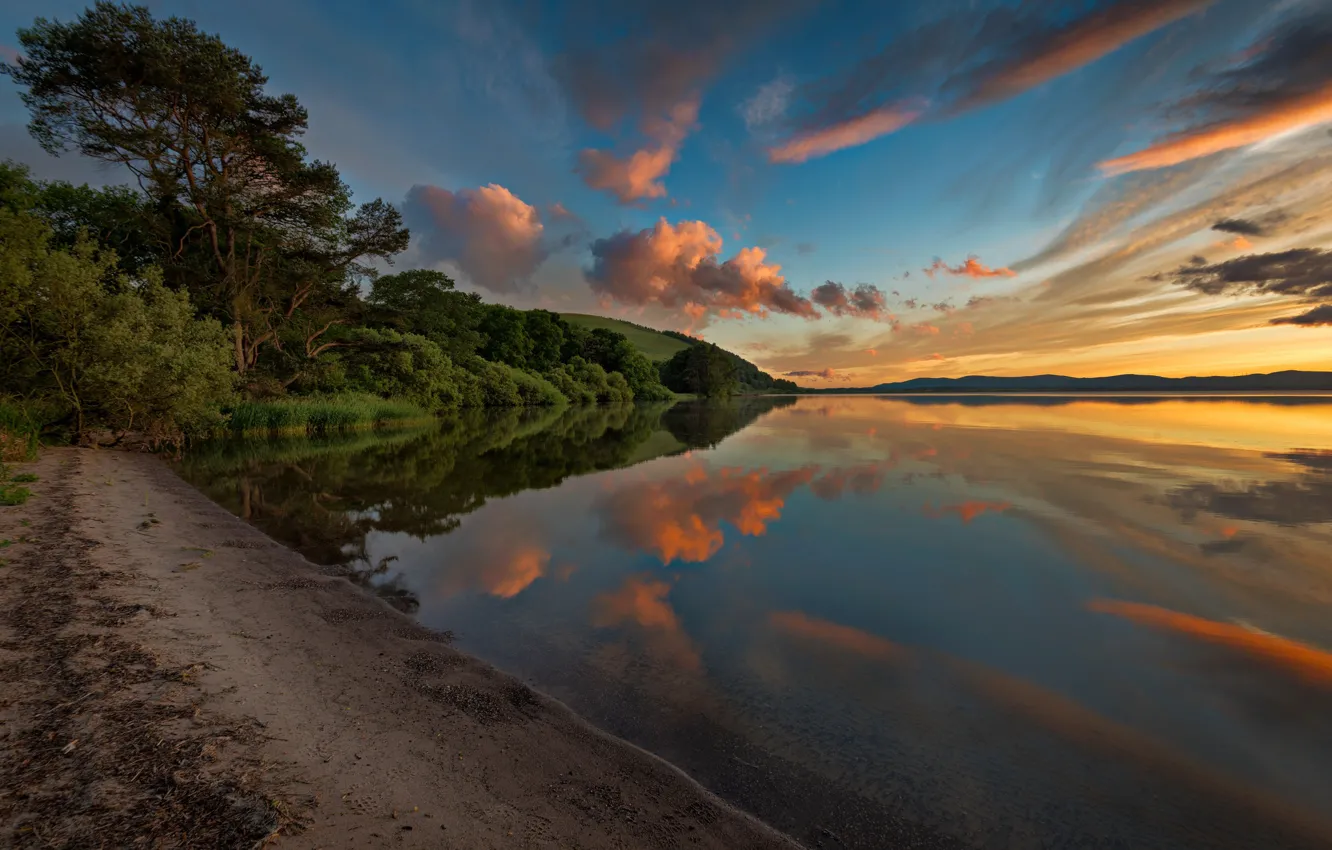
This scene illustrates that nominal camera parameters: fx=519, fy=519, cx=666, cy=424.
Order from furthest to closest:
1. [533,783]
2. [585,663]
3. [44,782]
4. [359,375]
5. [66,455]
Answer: [359,375] < [66,455] < [585,663] < [533,783] < [44,782]

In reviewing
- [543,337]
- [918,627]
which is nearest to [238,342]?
[918,627]

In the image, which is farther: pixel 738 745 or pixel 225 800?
pixel 738 745

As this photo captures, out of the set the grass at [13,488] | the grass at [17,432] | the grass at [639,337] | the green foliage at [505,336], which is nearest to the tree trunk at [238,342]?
the grass at [17,432]

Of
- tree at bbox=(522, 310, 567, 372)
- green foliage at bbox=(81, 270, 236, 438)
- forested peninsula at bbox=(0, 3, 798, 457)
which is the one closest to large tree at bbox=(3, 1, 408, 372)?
forested peninsula at bbox=(0, 3, 798, 457)

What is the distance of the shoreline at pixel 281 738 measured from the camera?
2.98 metres

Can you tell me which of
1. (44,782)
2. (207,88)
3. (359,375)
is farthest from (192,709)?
(359,375)

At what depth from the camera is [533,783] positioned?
3.79m

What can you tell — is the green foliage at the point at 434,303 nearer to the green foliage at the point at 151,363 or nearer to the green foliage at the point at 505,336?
the green foliage at the point at 505,336

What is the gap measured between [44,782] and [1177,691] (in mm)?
9439

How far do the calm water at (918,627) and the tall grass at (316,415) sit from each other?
1113 cm

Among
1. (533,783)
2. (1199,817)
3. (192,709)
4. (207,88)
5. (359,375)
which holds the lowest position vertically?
(1199,817)

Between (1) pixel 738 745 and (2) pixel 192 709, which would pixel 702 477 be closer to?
(1) pixel 738 745

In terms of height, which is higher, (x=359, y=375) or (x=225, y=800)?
(x=359, y=375)

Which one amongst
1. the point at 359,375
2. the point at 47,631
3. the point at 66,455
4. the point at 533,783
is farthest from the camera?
the point at 359,375
